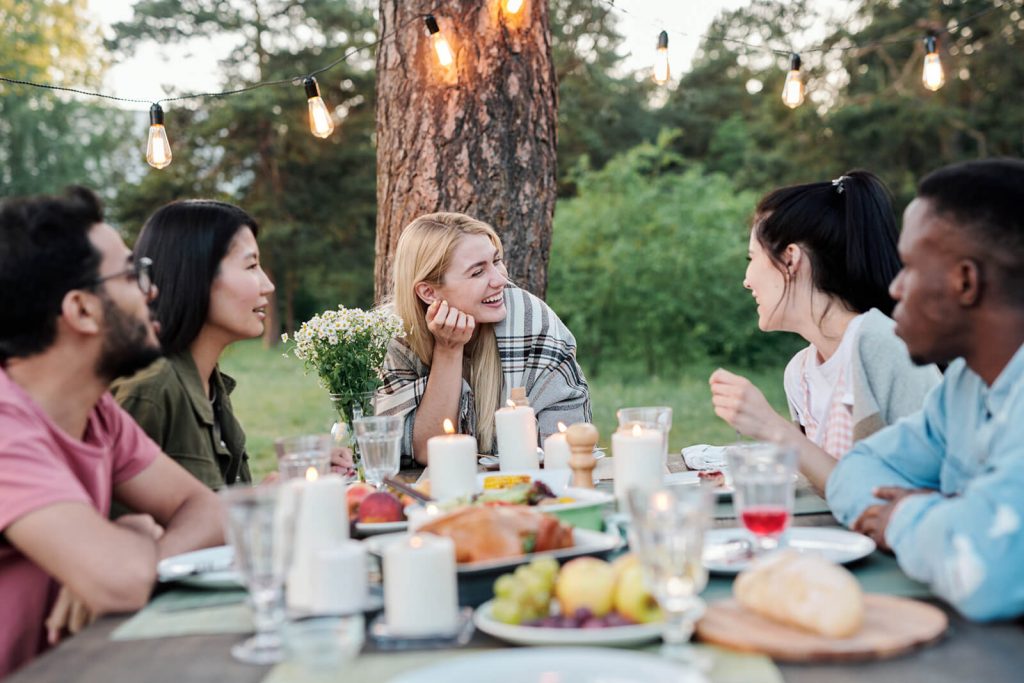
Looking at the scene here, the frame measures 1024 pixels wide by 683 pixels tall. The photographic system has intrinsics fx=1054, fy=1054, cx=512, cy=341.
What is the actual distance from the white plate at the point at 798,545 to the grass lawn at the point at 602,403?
291 inches

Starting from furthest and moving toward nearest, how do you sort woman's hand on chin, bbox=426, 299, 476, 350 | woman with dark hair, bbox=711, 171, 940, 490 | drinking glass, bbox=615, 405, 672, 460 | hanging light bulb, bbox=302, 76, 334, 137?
hanging light bulb, bbox=302, 76, 334, 137 → woman's hand on chin, bbox=426, 299, 476, 350 → woman with dark hair, bbox=711, 171, 940, 490 → drinking glass, bbox=615, 405, 672, 460

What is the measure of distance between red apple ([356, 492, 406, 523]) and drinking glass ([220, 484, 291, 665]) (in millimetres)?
659

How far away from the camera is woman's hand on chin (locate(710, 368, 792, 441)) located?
2.45 metres

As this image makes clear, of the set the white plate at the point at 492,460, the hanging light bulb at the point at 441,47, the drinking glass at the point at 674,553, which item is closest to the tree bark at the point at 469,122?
the hanging light bulb at the point at 441,47

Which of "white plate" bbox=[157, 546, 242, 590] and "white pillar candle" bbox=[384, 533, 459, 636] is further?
"white plate" bbox=[157, 546, 242, 590]

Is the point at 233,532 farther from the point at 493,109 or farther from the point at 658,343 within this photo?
the point at 658,343

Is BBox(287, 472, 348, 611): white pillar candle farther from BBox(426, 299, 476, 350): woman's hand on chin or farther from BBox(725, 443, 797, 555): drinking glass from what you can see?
BBox(426, 299, 476, 350): woman's hand on chin

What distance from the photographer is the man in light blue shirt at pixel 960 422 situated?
151 centimetres

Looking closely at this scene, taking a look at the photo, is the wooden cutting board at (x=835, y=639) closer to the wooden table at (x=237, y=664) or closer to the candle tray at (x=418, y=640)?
the wooden table at (x=237, y=664)

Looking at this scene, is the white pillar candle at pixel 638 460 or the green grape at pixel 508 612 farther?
the white pillar candle at pixel 638 460

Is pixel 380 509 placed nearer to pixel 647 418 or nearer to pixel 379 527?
pixel 379 527

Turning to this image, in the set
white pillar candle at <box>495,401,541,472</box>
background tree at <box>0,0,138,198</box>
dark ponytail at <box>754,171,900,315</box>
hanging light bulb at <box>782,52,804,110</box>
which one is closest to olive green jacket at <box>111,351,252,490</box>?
white pillar candle at <box>495,401,541,472</box>

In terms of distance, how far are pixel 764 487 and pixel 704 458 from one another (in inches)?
53.9

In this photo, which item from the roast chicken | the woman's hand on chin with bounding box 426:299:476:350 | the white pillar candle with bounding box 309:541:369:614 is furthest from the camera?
the woman's hand on chin with bounding box 426:299:476:350
